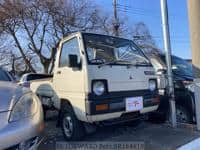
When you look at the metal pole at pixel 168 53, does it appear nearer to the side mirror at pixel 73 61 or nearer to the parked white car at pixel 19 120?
the side mirror at pixel 73 61

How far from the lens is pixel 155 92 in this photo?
5.53m

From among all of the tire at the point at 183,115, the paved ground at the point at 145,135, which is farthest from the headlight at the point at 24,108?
the tire at the point at 183,115

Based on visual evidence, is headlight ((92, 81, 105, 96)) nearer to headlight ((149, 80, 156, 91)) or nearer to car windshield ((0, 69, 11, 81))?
headlight ((149, 80, 156, 91))

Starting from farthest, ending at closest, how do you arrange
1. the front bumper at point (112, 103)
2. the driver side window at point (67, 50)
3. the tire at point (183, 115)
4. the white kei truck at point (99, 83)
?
the tire at point (183, 115), the driver side window at point (67, 50), the white kei truck at point (99, 83), the front bumper at point (112, 103)

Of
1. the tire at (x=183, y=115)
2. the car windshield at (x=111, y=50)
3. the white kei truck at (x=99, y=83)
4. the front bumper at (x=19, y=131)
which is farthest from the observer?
the tire at (x=183, y=115)

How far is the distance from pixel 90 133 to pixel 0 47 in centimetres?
2153

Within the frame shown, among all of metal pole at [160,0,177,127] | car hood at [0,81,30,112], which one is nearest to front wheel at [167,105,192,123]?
metal pole at [160,0,177,127]

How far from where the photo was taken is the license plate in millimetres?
4980

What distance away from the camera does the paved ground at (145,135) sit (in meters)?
4.87

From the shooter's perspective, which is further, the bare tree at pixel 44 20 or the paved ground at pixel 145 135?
the bare tree at pixel 44 20

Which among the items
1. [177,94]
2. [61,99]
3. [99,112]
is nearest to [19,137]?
[99,112]

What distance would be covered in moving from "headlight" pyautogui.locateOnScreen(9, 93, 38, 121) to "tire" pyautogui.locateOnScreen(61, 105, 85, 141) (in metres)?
1.20

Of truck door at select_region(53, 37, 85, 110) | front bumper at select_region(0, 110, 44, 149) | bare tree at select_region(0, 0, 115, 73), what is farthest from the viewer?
bare tree at select_region(0, 0, 115, 73)

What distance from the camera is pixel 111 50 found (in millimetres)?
5523
